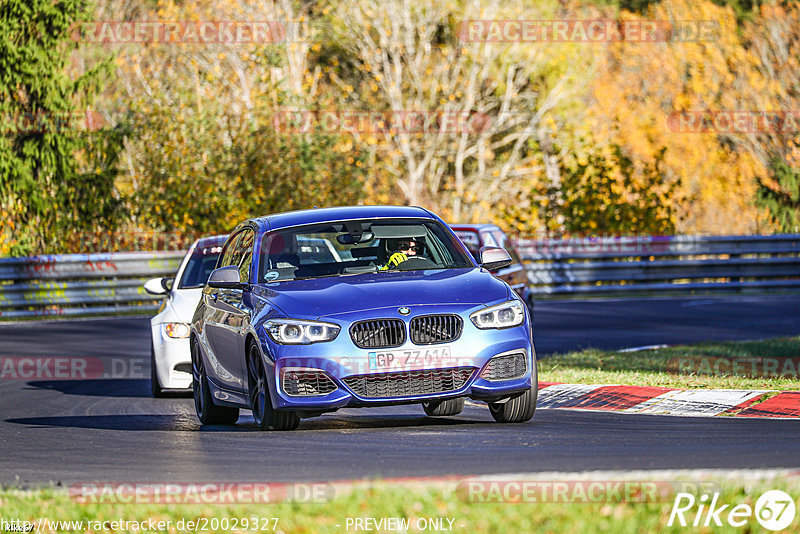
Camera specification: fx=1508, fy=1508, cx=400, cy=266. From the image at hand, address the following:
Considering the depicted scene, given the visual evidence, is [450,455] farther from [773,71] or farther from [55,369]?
[773,71]

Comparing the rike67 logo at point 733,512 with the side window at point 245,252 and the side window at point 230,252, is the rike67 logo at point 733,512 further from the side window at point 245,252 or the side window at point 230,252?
the side window at point 230,252

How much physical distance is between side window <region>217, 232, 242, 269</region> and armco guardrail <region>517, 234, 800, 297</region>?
1864 cm

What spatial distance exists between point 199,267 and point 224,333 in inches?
156

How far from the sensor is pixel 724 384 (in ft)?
41.1

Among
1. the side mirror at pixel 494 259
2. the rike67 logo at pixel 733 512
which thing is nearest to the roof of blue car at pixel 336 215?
the side mirror at pixel 494 259

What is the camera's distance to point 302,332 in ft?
31.8

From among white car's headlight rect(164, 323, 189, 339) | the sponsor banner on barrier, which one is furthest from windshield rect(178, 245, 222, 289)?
the sponsor banner on barrier

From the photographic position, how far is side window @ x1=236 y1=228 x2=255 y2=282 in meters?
11.2

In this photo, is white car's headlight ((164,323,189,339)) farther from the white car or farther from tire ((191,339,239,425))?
tire ((191,339,239,425))

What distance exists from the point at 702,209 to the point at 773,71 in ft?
19.1

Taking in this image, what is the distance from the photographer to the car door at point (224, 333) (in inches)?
424

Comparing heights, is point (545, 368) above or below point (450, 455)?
below

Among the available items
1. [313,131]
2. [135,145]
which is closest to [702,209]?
[313,131]

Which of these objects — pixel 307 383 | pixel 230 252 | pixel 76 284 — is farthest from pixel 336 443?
pixel 76 284
